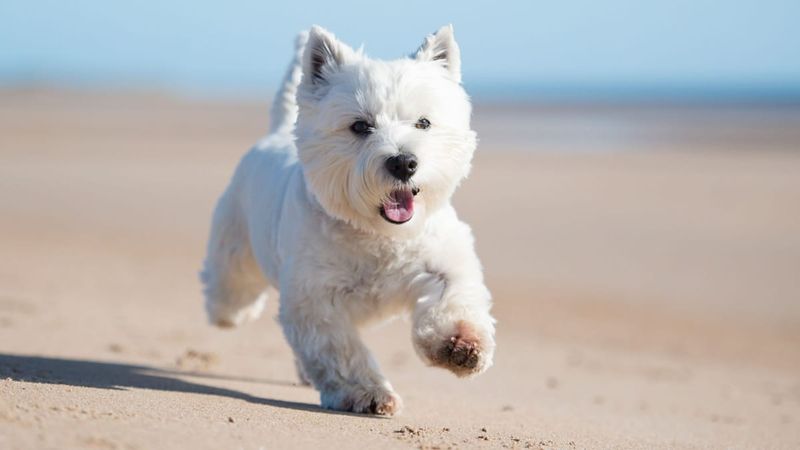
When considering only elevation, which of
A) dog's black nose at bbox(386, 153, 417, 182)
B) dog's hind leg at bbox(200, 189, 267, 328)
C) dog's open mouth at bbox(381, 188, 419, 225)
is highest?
dog's black nose at bbox(386, 153, 417, 182)

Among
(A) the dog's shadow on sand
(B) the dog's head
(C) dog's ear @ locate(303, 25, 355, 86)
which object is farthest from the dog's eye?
(A) the dog's shadow on sand

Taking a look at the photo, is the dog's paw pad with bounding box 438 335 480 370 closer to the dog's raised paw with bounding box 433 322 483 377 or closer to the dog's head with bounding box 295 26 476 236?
the dog's raised paw with bounding box 433 322 483 377

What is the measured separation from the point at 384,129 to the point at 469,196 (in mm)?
12985

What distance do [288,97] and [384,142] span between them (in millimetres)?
2421

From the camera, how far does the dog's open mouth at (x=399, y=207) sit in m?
4.77

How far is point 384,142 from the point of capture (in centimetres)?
466

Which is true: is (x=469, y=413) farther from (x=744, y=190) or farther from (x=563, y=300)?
(x=744, y=190)

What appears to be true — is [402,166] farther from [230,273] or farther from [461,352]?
[230,273]

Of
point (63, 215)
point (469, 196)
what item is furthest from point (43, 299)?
point (469, 196)

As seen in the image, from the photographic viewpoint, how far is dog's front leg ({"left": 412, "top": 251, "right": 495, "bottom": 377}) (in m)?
4.64

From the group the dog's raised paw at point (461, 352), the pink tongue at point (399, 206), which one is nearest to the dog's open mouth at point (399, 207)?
the pink tongue at point (399, 206)

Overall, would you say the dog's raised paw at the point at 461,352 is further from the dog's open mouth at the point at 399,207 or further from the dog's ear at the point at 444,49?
the dog's ear at the point at 444,49

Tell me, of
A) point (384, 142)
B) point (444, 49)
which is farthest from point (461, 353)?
point (444, 49)

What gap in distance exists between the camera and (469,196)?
17.7 m
